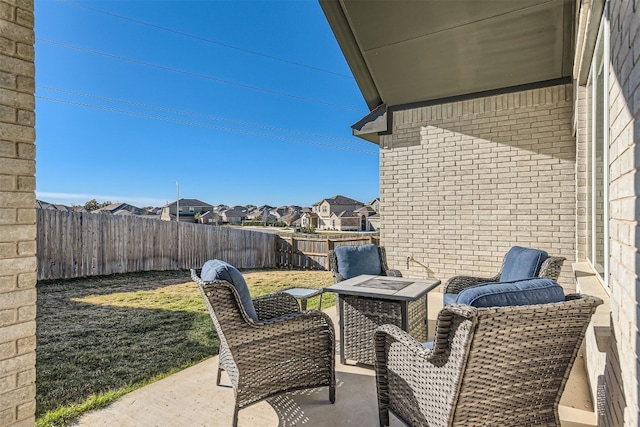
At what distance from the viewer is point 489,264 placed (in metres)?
5.50

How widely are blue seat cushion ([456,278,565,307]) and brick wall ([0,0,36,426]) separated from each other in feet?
7.23

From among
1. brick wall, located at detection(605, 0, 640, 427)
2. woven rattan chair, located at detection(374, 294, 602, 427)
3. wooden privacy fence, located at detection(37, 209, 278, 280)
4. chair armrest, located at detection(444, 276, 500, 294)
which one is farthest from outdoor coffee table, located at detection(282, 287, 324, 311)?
wooden privacy fence, located at detection(37, 209, 278, 280)

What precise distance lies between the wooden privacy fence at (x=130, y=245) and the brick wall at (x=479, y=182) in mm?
6236

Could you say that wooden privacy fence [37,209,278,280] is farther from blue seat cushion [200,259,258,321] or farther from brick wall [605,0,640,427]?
brick wall [605,0,640,427]

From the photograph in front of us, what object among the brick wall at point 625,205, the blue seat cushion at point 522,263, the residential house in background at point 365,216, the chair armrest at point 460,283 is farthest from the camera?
the residential house in background at point 365,216

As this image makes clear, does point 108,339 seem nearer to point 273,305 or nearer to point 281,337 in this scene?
point 273,305

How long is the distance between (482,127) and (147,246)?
8.63 metres

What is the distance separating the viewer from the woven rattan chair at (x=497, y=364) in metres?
1.61

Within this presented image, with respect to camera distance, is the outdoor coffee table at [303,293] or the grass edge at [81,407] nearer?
the grass edge at [81,407]

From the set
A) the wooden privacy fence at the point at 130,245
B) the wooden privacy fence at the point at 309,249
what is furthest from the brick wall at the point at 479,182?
the wooden privacy fence at the point at 130,245

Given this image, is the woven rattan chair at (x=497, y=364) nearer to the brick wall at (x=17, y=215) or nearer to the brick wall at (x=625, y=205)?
the brick wall at (x=625, y=205)

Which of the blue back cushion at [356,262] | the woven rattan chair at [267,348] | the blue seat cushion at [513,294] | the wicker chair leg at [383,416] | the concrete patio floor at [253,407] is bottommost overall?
the concrete patio floor at [253,407]

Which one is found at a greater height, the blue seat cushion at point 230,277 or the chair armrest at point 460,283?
the blue seat cushion at point 230,277

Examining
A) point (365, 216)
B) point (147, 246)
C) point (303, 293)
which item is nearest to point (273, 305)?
point (303, 293)
